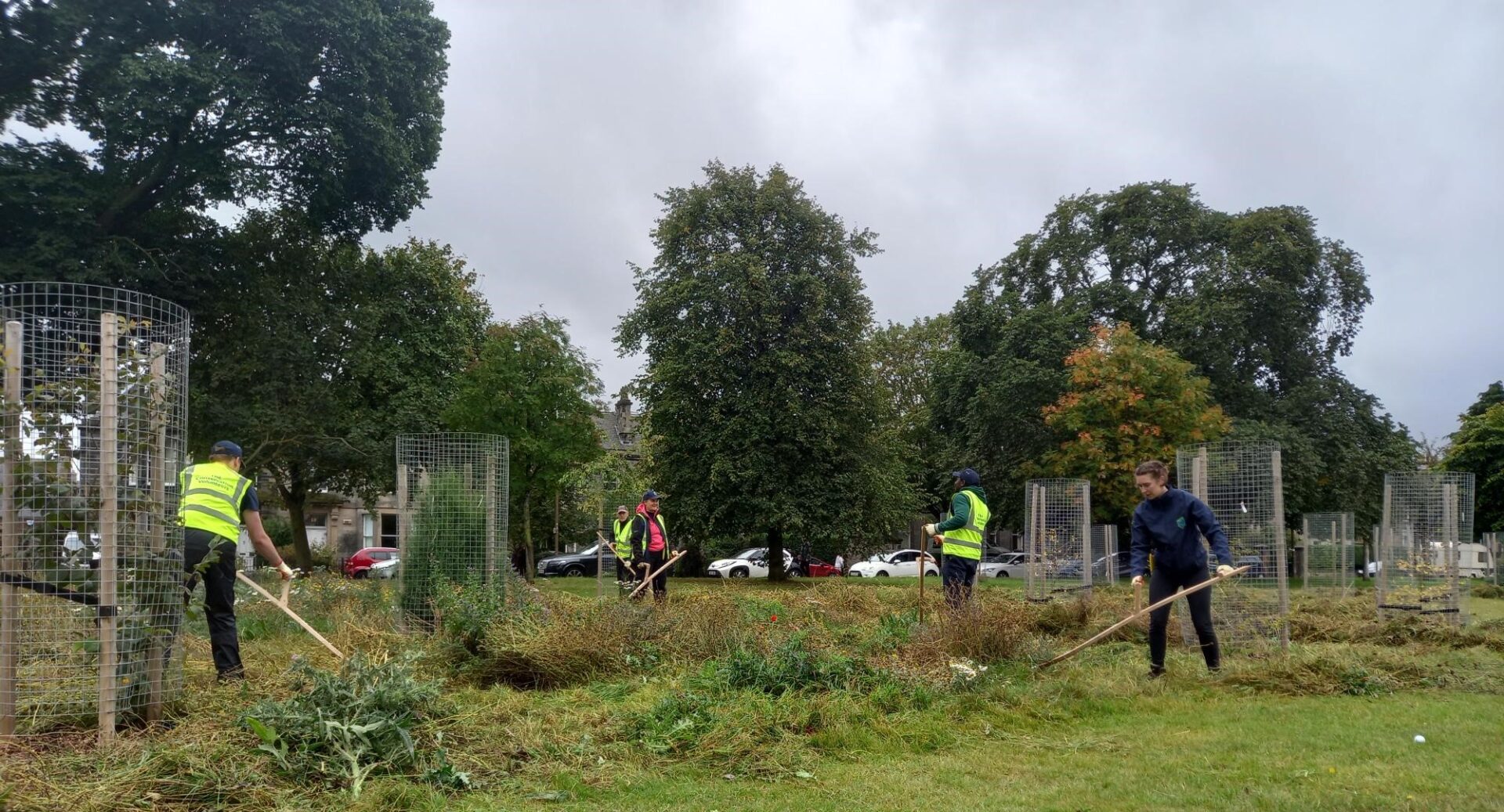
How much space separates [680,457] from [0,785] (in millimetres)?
25577

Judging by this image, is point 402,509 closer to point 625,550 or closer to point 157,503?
point 625,550

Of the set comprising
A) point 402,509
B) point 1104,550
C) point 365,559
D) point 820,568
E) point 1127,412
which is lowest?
point 820,568

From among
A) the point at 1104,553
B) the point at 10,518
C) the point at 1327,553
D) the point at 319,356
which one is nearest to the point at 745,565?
the point at 319,356

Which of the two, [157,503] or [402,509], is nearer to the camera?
[157,503]

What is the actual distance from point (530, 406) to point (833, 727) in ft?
71.7

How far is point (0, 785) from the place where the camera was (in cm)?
453

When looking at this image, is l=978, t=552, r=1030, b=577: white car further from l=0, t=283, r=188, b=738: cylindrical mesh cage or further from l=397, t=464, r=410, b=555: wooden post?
l=0, t=283, r=188, b=738: cylindrical mesh cage

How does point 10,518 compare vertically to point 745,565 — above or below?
above

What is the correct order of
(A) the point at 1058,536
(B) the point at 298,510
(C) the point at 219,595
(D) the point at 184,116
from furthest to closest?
(B) the point at 298,510
(D) the point at 184,116
(A) the point at 1058,536
(C) the point at 219,595

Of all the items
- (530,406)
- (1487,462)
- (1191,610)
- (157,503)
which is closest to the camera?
(157,503)

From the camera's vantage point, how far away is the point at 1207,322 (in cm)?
3375

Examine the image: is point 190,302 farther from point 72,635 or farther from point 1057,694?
point 1057,694

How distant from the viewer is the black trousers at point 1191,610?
827 cm

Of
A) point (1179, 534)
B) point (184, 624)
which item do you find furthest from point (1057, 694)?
point (184, 624)
